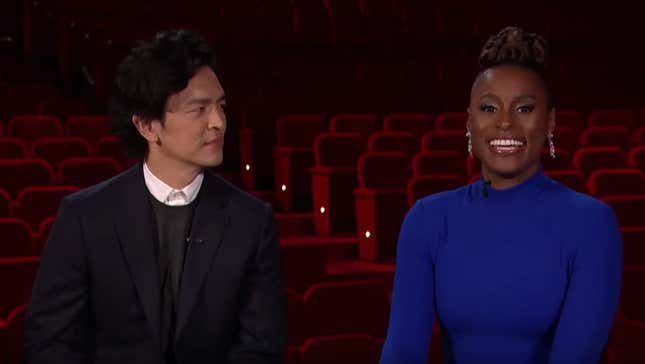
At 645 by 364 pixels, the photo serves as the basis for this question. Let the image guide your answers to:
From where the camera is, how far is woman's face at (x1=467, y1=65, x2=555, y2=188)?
659 mm

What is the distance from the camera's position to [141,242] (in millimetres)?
741

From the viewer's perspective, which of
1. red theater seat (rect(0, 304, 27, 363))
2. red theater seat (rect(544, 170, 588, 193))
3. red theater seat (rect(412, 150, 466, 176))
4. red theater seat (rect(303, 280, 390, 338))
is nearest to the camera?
red theater seat (rect(0, 304, 27, 363))

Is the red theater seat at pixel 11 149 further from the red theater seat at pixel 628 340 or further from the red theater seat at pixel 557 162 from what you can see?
the red theater seat at pixel 628 340

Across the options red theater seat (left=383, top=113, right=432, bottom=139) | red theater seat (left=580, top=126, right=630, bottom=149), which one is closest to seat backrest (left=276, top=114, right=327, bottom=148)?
red theater seat (left=383, top=113, right=432, bottom=139)

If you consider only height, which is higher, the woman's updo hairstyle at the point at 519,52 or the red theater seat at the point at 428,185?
the woman's updo hairstyle at the point at 519,52

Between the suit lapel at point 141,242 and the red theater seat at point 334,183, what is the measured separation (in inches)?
56.9

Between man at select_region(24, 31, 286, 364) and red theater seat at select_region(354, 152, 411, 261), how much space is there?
1.26m

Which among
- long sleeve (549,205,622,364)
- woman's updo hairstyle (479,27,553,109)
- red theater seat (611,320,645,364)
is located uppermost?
woman's updo hairstyle (479,27,553,109)

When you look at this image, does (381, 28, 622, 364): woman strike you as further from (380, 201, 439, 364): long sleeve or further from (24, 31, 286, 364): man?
(24, 31, 286, 364): man

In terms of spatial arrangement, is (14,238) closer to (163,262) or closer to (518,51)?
(163,262)

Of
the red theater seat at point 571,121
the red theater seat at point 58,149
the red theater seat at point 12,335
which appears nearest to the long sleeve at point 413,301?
the red theater seat at point 12,335

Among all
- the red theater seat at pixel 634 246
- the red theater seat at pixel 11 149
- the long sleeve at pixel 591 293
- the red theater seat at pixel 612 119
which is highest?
the long sleeve at pixel 591 293

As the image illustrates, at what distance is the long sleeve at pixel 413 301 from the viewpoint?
0.68 meters

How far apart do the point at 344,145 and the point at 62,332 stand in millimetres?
1581
